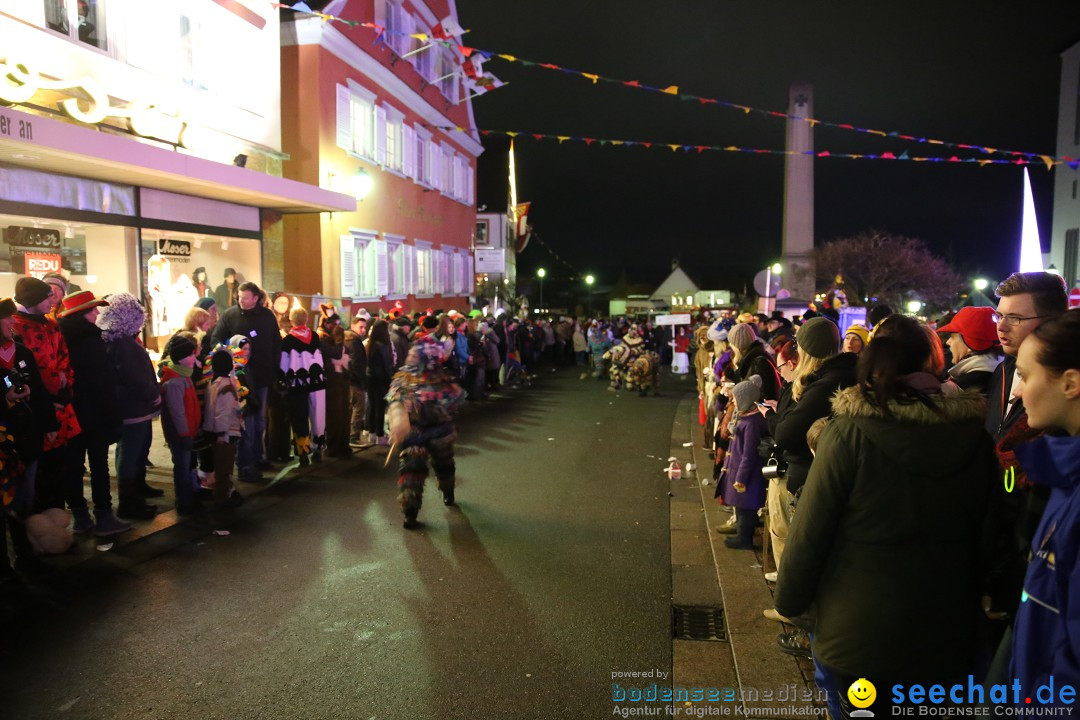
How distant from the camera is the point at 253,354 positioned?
774cm

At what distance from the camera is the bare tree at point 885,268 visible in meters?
42.3

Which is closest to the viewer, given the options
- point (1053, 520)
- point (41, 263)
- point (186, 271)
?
point (1053, 520)

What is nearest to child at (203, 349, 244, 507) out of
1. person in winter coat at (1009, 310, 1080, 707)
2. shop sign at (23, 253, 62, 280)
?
shop sign at (23, 253, 62, 280)

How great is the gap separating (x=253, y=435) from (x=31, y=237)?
4.61m

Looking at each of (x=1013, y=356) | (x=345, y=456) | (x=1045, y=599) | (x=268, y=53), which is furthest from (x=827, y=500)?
(x=268, y=53)

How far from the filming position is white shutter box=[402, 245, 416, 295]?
20438 millimetres

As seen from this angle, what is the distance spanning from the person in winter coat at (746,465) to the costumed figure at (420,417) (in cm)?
259

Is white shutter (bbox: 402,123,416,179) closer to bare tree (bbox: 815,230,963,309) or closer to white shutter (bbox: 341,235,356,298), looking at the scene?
white shutter (bbox: 341,235,356,298)

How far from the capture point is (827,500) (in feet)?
7.64

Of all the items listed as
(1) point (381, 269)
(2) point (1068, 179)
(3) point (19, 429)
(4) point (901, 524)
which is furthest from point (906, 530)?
(2) point (1068, 179)

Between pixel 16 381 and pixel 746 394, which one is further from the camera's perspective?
pixel 746 394

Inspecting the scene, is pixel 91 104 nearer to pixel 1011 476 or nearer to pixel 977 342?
pixel 977 342

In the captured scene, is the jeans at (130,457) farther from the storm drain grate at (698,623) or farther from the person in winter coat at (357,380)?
the storm drain grate at (698,623)

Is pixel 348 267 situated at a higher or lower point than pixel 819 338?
higher
